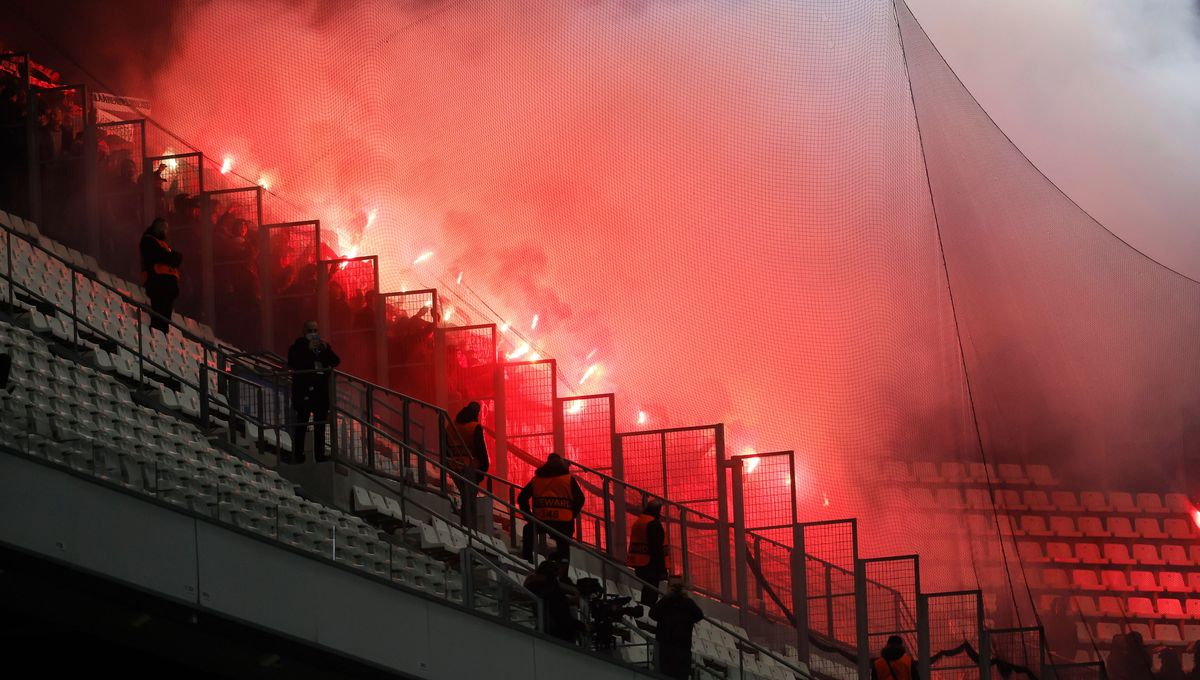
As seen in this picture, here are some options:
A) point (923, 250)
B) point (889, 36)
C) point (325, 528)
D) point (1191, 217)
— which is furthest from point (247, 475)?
point (1191, 217)

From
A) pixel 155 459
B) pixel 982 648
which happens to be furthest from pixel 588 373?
pixel 155 459

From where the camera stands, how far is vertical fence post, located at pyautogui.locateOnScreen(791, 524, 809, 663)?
1248cm

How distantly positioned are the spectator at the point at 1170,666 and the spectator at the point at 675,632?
Result: 546cm

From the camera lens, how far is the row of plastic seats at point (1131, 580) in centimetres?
1503

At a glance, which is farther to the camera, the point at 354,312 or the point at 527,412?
the point at 354,312

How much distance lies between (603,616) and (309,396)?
232 cm

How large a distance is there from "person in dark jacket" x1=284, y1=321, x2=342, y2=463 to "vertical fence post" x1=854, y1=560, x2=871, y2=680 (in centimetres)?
404

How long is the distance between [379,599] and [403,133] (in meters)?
10.4

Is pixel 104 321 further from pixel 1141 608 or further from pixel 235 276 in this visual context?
pixel 1141 608

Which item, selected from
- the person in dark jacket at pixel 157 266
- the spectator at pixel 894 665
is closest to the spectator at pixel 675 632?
the spectator at pixel 894 665

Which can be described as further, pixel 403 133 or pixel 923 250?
pixel 403 133

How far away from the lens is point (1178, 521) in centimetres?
1534

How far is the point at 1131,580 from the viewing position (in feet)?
50.1

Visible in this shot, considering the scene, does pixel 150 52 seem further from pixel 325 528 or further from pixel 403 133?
pixel 325 528
